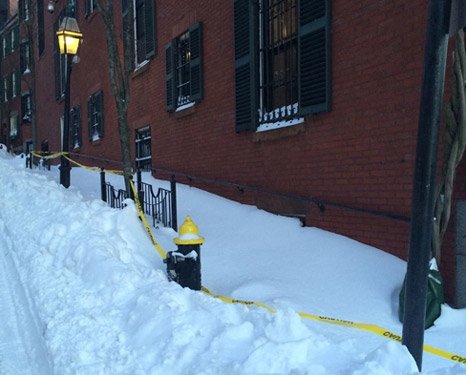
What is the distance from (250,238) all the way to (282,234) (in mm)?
457

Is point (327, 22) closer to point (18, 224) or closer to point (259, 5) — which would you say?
point (259, 5)

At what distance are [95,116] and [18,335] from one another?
483 inches

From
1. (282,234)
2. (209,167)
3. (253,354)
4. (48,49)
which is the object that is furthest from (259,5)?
(48,49)

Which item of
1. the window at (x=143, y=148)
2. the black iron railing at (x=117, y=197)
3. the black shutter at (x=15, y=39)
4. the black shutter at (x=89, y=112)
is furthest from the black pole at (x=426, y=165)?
the black shutter at (x=15, y=39)

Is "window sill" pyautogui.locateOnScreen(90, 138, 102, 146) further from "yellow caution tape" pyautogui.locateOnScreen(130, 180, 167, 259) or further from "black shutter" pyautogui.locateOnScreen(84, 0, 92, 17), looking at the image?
"yellow caution tape" pyautogui.locateOnScreen(130, 180, 167, 259)

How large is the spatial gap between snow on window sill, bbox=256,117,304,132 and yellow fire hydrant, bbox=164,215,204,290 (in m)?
2.18

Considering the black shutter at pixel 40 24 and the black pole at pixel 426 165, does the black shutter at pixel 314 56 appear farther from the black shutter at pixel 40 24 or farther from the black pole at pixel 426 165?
the black shutter at pixel 40 24

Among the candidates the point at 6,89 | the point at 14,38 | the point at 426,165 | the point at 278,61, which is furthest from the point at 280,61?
the point at 6,89

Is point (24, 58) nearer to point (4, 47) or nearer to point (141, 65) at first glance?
point (4, 47)

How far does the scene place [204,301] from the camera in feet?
12.5

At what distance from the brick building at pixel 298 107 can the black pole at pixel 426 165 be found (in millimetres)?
1887

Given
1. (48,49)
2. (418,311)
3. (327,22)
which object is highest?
(48,49)

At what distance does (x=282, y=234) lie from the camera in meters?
5.92

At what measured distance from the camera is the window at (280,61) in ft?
18.5
